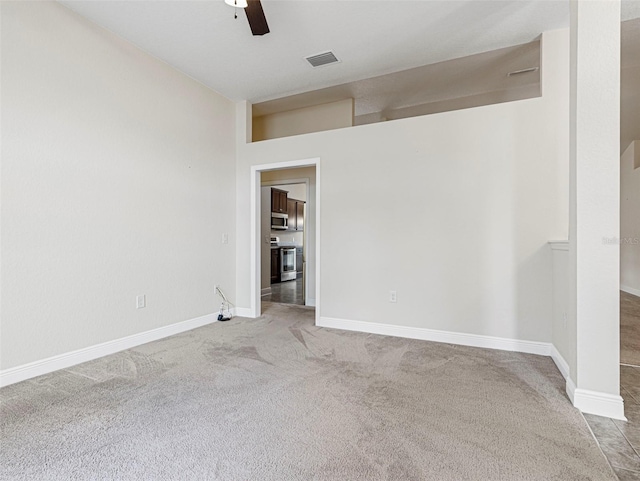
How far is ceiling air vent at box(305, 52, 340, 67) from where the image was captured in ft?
11.0

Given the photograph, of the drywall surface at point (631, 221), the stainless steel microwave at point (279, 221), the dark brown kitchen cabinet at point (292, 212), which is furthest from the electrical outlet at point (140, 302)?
the drywall surface at point (631, 221)

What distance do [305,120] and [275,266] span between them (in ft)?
12.3

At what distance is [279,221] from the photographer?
7.65 m

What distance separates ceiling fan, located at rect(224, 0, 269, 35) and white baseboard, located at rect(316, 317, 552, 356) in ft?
9.67

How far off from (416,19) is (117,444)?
3665 millimetres

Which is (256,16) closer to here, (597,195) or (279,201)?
(597,195)

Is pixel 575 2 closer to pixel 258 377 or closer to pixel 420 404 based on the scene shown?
pixel 420 404

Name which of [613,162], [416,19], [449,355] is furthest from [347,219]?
[613,162]

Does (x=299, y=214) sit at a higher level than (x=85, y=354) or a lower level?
higher

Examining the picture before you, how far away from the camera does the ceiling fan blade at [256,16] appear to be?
2.06 metres

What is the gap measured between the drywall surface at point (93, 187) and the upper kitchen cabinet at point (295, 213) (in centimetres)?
419

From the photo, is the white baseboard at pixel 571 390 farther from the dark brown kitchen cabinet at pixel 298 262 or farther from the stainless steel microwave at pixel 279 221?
the dark brown kitchen cabinet at pixel 298 262

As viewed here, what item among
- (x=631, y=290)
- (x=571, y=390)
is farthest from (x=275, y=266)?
(x=631, y=290)

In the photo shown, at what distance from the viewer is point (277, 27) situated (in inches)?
113
